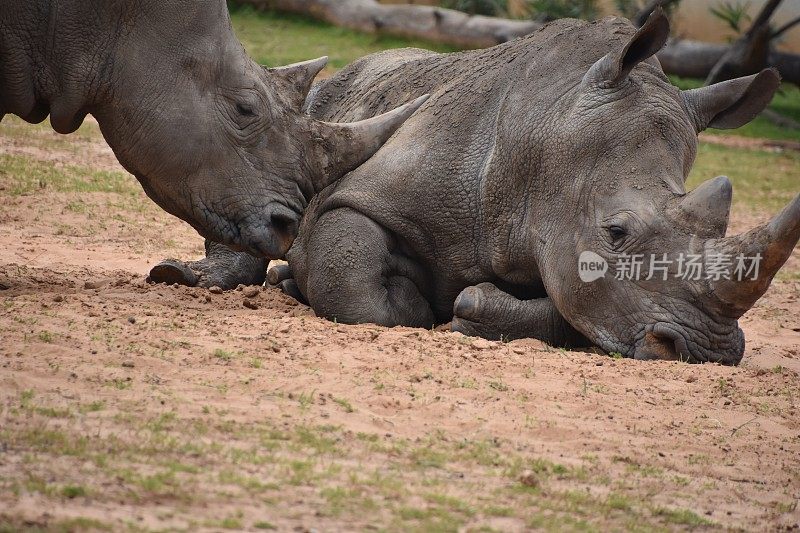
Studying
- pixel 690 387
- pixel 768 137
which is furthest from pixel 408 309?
pixel 768 137

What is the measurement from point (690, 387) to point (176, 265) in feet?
10.7

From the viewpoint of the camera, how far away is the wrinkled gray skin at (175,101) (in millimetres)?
6457

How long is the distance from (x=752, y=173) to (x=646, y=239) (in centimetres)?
1011

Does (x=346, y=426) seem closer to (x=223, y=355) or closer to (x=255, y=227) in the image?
(x=223, y=355)

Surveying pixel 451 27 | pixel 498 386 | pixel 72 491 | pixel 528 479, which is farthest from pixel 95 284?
pixel 451 27

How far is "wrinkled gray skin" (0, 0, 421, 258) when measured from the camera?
6.46 metres

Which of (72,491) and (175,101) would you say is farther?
(175,101)

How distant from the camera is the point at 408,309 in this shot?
7.67 m

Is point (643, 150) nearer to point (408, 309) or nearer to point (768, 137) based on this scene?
point (408, 309)

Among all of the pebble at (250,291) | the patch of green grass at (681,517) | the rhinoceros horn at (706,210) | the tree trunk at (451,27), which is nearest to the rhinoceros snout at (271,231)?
the pebble at (250,291)

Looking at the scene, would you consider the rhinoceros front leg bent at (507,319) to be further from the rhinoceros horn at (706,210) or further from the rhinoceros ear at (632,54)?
the rhinoceros ear at (632,54)

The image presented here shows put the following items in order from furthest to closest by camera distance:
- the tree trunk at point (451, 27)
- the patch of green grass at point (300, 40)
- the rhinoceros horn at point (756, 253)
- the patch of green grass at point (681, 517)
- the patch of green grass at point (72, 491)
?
the tree trunk at point (451, 27), the patch of green grass at point (300, 40), the rhinoceros horn at point (756, 253), the patch of green grass at point (681, 517), the patch of green grass at point (72, 491)

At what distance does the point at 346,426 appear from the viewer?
5.12 meters

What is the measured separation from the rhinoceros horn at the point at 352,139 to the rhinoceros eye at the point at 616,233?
131 centimetres
